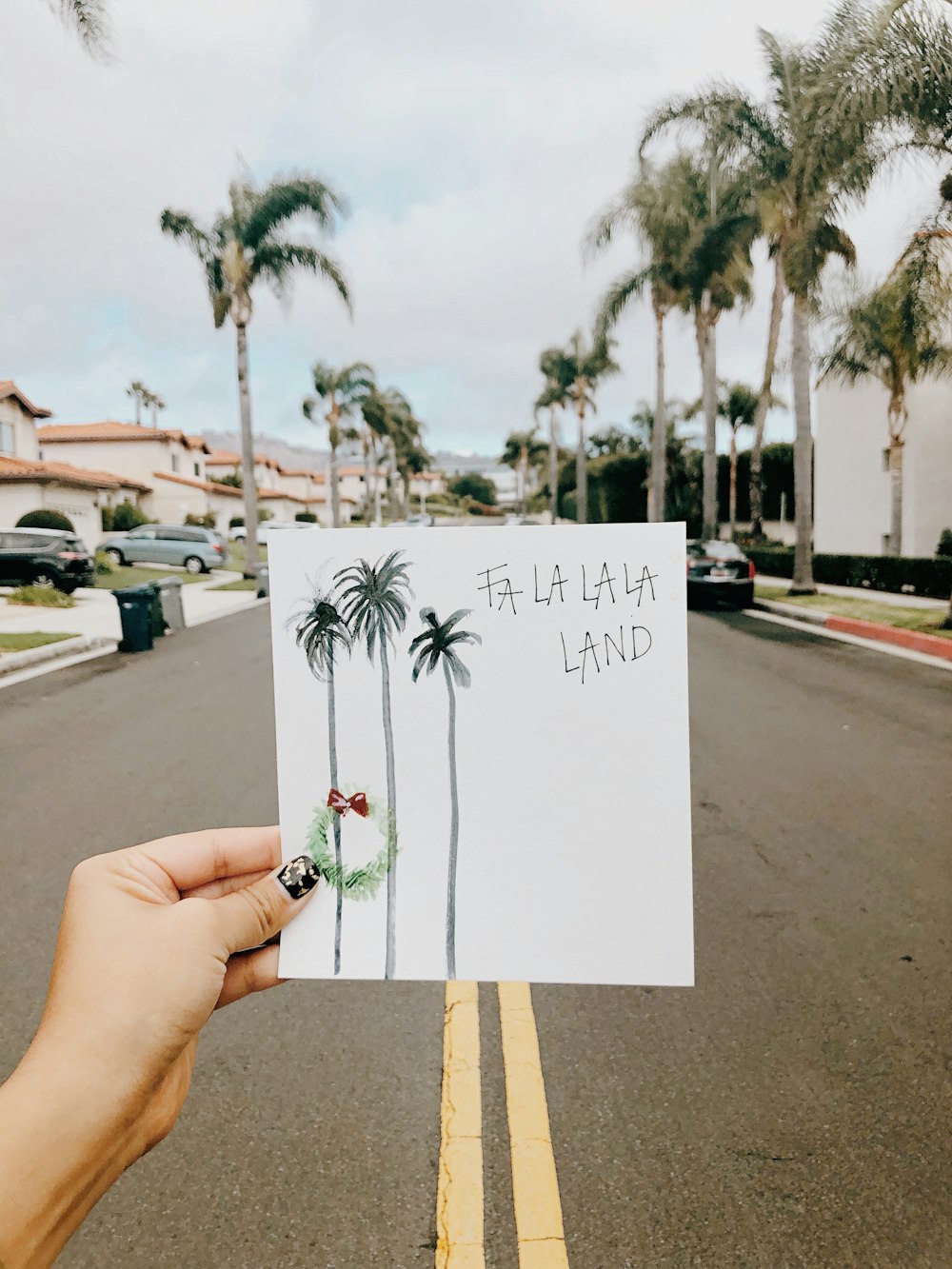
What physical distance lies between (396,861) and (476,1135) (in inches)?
71.3

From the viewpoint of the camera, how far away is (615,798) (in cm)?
151

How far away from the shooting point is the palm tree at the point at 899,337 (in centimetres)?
1667

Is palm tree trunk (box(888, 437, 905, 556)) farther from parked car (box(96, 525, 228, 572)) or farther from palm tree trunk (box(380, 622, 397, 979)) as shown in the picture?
palm tree trunk (box(380, 622, 397, 979))

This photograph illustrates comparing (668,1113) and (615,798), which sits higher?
(615,798)

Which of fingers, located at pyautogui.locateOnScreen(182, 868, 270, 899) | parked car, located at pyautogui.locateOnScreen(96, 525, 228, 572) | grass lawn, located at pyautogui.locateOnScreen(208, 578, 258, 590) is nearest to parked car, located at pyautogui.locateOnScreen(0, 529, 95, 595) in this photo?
grass lawn, located at pyautogui.locateOnScreen(208, 578, 258, 590)

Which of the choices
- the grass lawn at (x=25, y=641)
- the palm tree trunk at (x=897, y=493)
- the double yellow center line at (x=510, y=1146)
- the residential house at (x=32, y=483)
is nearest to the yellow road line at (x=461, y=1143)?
the double yellow center line at (x=510, y=1146)

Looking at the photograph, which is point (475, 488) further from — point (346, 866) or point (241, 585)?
point (346, 866)

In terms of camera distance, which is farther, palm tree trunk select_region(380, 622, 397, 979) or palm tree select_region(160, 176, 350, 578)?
palm tree select_region(160, 176, 350, 578)

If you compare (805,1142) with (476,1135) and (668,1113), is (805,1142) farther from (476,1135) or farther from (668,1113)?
(476,1135)

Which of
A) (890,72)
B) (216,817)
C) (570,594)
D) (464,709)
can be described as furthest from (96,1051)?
(890,72)

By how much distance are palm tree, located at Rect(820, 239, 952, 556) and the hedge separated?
7.47ft

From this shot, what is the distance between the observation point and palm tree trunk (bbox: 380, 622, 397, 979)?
4.93 feet

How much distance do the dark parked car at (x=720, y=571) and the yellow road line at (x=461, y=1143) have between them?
1630 centimetres

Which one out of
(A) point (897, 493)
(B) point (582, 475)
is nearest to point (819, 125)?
(A) point (897, 493)
